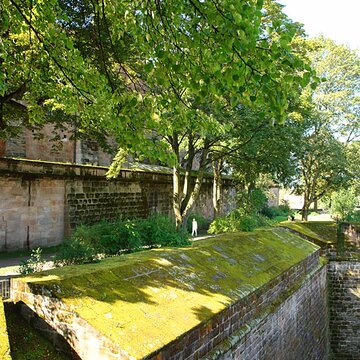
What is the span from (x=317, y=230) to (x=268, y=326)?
311 inches

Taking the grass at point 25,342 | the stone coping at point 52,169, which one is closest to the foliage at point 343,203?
the stone coping at point 52,169

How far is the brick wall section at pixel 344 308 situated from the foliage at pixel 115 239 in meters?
5.52

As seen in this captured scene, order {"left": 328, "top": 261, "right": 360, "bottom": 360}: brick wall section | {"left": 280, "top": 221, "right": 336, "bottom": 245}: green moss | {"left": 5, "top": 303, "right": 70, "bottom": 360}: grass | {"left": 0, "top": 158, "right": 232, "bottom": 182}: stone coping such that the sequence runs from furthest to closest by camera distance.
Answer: {"left": 280, "top": 221, "right": 336, "bottom": 245}: green moss < {"left": 0, "top": 158, "right": 232, "bottom": 182}: stone coping < {"left": 328, "top": 261, "right": 360, "bottom": 360}: brick wall section < {"left": 5, "top": 303, "right": 70, "bottom": 360}: grass

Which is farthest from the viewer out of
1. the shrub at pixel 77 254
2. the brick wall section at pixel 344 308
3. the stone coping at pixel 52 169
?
the stone coping at pixel 52 169

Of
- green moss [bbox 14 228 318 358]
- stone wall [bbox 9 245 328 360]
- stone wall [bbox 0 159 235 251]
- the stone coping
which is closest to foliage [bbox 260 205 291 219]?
stone wall [bbox 0 159 235 251]

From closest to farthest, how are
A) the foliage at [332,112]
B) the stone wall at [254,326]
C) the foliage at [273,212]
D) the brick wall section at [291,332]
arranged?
the stone wall at [254,326] → the brick wall section at [291,332] → the foliage at [332,112] → the foliage at [273,212]

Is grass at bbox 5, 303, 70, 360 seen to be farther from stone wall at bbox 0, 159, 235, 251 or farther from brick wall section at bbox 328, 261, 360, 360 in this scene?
brick wall section at bbox 328, 261, 360, 360

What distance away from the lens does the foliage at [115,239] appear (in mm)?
6812

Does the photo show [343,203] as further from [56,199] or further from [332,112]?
[56,199]

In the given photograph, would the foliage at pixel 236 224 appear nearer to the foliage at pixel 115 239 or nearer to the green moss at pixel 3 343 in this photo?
the foliage at pixel 115 239

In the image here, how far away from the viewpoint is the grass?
2.97 m

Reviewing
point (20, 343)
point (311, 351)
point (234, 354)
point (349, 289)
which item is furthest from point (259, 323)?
point (349, 289)

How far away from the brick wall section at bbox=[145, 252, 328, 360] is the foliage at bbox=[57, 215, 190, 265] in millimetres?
2869

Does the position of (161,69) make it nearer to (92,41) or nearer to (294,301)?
(294,301)
